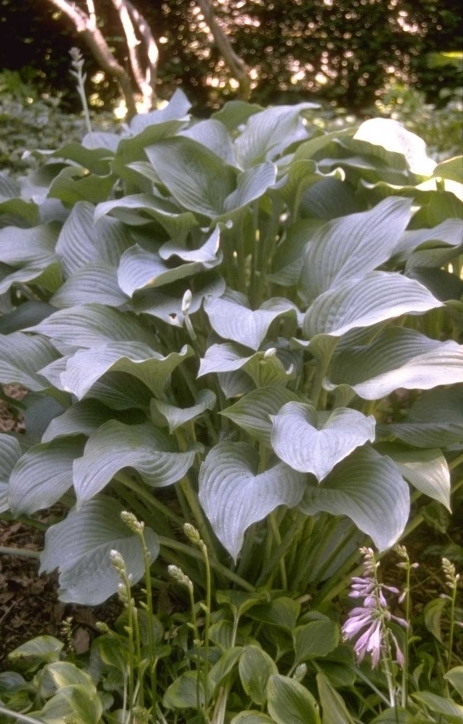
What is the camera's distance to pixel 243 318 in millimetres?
1330

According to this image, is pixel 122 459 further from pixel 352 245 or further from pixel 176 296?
pixel 352 245

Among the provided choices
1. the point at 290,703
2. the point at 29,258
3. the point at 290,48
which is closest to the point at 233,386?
the point at 290,703

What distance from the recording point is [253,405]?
3.89 feet

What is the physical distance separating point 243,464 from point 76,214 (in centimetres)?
90

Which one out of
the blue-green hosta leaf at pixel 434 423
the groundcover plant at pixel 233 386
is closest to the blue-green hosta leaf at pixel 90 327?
the groundcover plant at pixel 233 386

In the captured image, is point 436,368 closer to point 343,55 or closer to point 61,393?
point 61,393

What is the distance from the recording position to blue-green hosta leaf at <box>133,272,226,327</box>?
1453mm

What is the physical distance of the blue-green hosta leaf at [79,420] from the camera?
125 centimetres

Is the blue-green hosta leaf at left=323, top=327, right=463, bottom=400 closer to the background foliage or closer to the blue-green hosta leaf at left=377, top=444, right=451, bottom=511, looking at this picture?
the blue-green hosta leaf at left=377, top=444, right=451, bottom=511

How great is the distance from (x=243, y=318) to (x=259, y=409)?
228 mm

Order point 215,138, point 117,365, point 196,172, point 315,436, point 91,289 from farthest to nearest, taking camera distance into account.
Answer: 1. point 215,138
2. point 196,172
3. point 91,289
4. point 117,365
5. point 315,436

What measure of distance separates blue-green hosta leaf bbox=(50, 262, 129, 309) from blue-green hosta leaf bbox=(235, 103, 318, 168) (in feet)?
2.07

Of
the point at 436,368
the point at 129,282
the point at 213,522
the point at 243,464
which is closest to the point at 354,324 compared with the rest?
the point at 436,368

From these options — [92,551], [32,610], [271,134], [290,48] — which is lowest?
[32,610]
